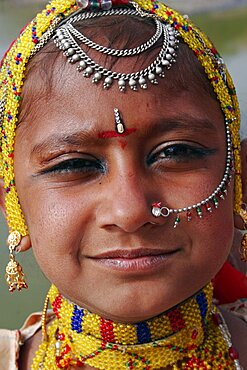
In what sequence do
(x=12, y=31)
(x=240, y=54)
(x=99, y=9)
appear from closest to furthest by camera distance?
(x=99, y=9) < (x=240, y=54) < (x=12, y=31)

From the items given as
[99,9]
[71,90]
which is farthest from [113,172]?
[99,9]

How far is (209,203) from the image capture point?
1.22 metres

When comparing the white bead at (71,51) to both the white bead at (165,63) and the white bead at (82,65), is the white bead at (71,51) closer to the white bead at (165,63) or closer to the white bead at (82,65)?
the white bead at (82,65)

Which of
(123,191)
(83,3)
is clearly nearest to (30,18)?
(83,3)

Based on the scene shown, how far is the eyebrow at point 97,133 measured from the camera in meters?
1.16

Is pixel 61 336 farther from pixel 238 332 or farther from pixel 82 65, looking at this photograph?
pixel 82 65

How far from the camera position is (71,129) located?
3.85 ft

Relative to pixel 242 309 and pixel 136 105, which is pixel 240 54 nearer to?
pixel 242 309

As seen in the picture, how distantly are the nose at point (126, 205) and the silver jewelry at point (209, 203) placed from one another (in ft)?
0.07

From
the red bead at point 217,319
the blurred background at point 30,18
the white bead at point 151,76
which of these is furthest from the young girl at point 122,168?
the blurred background at point 30,18

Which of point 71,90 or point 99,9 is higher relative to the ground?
point 99,9

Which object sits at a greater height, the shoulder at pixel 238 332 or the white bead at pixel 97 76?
the white bead at pixel 97 76

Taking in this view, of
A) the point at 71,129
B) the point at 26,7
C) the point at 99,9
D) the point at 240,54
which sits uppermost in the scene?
the point at 26,7

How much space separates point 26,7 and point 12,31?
52.9 inches
